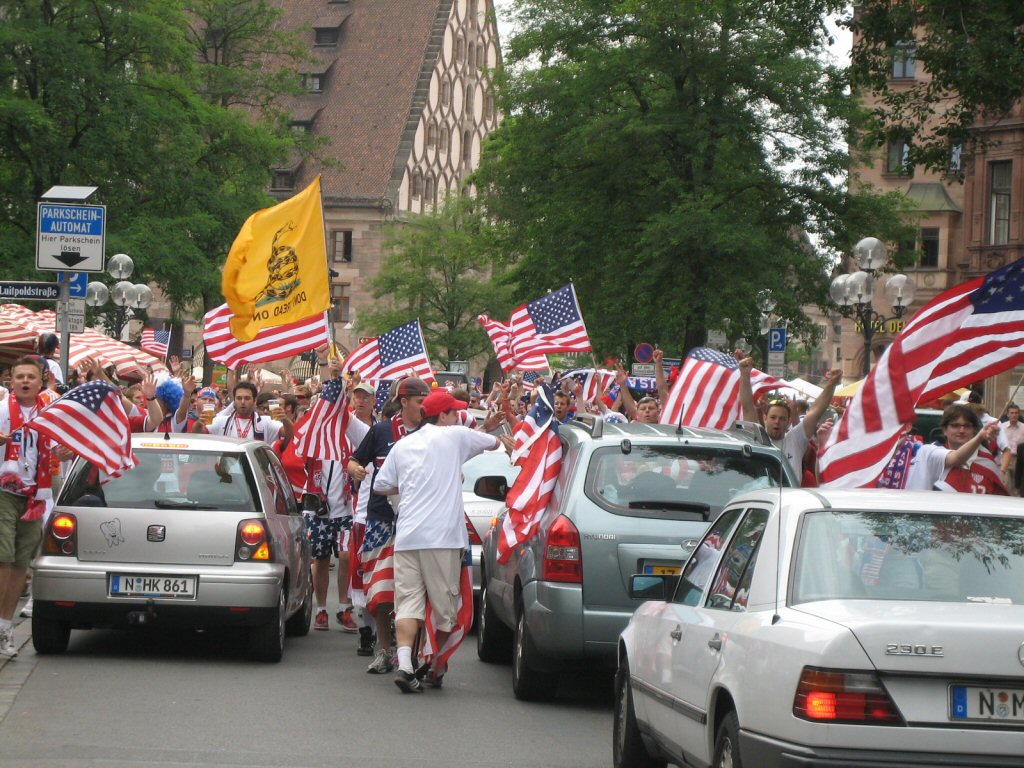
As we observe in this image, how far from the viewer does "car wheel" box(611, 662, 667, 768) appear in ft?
25.7

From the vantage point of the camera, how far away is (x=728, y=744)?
6082 millimetres

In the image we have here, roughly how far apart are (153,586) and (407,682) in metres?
1.90

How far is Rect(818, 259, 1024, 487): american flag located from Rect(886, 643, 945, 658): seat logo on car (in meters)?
4.01

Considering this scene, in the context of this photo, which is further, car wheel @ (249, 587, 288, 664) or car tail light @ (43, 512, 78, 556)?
car wheel @ (249, 587, 288, 664)

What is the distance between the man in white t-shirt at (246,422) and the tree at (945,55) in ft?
24.6

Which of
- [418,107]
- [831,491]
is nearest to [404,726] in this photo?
[831,491]

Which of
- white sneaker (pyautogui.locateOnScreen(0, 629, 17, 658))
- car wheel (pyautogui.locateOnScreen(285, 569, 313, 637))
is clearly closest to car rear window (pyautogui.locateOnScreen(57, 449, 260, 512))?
white sneaker (pyautogui.locateOnScreen(0, 629, 17, 658))

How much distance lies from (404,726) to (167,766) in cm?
178

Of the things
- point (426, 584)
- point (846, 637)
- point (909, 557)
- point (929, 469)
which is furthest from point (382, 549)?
point (846, 637)

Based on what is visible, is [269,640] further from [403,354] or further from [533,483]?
[403,354]

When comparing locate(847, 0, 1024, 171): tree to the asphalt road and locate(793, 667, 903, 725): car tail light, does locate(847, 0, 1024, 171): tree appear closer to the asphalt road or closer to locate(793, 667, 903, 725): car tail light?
the asphalt road

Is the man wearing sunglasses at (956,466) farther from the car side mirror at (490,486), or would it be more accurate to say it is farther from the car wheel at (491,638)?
the car wheel at (491,638)

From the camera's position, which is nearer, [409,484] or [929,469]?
[409,484]

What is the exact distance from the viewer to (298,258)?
17375 millimetres
